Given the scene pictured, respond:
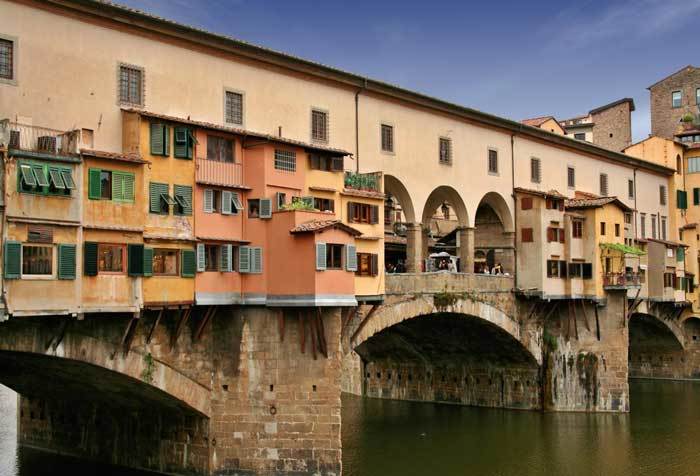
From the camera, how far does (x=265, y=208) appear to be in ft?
92.6

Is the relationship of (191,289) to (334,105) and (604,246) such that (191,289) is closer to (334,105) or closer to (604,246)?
(334,105)

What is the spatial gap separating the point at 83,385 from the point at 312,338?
314 inches

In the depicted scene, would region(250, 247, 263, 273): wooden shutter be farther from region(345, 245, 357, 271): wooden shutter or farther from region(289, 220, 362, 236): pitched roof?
region(345, 245, 357, 271): wooden shutter

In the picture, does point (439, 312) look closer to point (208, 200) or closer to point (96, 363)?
point (208, 200)

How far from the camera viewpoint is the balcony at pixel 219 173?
88.8 ft

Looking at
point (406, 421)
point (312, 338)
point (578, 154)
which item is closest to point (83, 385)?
point (312, 338)

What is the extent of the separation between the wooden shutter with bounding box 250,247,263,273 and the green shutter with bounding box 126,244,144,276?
424cm

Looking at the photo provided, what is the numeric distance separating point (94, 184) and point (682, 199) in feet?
172

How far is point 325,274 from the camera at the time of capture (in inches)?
A: 1096

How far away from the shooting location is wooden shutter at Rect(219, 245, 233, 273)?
27656mm

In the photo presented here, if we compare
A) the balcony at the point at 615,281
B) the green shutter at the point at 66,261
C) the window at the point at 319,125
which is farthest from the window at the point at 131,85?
the balcony at the point at 615,281

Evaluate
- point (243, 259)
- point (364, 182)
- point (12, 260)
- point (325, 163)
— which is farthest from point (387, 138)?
point (12, 260)

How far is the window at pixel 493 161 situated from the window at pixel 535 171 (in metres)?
3.90

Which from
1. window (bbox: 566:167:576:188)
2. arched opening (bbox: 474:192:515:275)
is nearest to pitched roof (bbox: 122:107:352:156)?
arched opening (bbox: 474:192:515:275)
